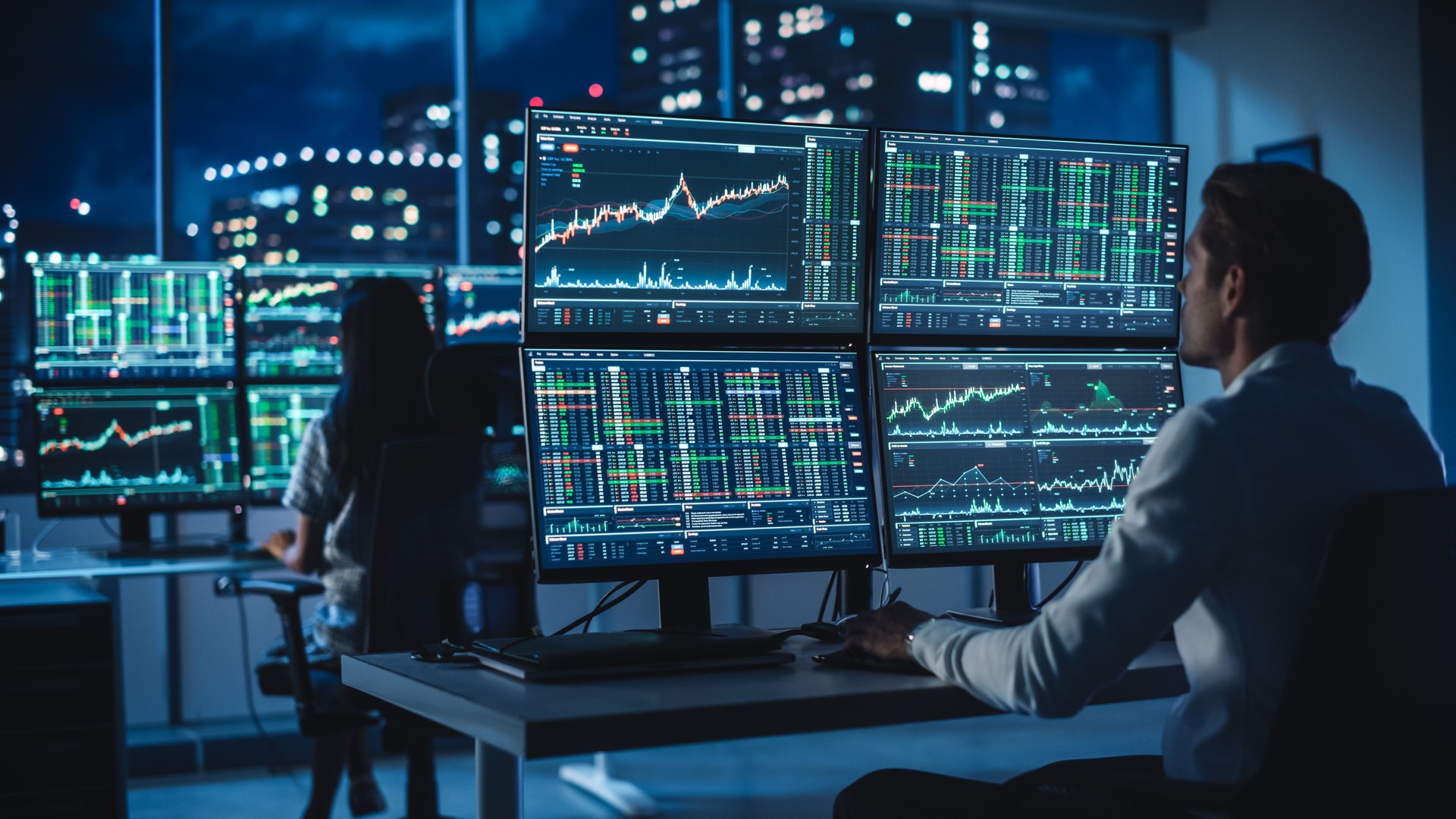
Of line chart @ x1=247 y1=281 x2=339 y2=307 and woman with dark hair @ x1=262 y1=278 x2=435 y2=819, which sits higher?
line chart @ x1=247 y1=281 x2=339 y2=307

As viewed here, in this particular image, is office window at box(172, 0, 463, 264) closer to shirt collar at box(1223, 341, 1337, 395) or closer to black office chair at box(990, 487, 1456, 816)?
shirt collar at box(1223, 341, 1337, 395)

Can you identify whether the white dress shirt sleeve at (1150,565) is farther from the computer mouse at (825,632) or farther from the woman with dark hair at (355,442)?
the woman with dark hair at (355,442)

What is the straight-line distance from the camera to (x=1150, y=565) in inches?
52.1

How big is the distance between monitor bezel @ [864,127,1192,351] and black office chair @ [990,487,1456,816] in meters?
0.70

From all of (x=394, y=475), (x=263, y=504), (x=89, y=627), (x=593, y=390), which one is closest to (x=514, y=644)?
(x=593, y=390)

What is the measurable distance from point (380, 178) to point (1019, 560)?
346 cm

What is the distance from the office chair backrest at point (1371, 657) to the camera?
1.26m

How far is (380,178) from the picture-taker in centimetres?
486

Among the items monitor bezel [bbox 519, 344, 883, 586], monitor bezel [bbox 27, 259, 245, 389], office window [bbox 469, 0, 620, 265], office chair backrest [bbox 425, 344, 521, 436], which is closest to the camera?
monitor bezel [bbox 519, 344, 883, 586]

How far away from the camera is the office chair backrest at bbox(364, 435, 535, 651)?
278cm

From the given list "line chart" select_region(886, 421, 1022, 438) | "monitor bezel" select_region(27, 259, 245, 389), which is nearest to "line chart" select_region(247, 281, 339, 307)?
"monitor bezel" select_region(27, 259, 245, 389)

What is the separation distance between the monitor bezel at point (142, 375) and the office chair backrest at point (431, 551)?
45.8 inches

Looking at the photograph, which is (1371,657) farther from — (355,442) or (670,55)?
(670,55)

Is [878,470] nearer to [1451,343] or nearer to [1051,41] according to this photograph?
[1451,343]
